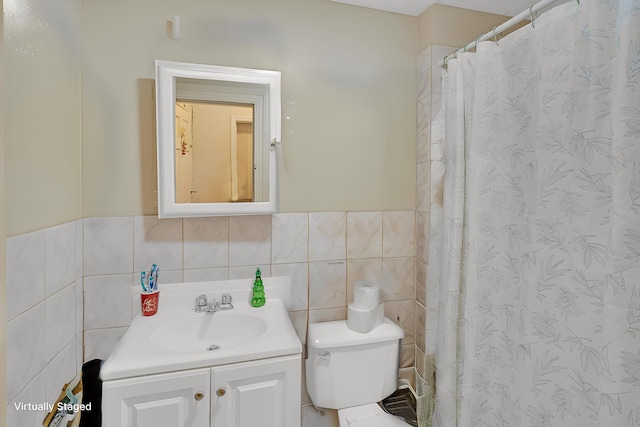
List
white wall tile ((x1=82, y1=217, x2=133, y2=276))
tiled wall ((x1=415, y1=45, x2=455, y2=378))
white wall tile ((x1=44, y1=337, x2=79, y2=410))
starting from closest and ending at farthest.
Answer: white wall tile ((x1=44, y1=337, x2=79, y2=410))
white wall tile ((x1=82, y1=217, x2=133, y2=276))
tiled wall ((x1=415, y1=45, x2=455, y2=378))

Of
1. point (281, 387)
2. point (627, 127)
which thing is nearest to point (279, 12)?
point (627, 127)

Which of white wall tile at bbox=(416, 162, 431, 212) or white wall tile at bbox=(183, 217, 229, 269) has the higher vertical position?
white wall tile at bbox=(416, 162, 431, 212)

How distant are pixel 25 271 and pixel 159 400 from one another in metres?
0.55

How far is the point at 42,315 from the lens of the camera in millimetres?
1028

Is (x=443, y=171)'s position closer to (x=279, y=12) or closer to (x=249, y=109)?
(x=249, y=109)

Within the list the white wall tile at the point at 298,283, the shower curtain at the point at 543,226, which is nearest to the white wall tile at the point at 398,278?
the shower curtain at the point at 543,226

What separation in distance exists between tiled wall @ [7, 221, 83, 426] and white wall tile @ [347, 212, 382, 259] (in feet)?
3.74

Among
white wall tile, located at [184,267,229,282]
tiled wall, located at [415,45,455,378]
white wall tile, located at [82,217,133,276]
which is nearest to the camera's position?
white wall tile, located at [82,217,133,276]

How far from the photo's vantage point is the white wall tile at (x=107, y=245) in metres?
1.34

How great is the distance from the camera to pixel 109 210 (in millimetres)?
1348

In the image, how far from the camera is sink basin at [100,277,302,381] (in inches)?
41.3

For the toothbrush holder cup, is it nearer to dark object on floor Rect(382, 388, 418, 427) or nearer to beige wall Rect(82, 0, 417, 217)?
beige wall Rect(82, 0, 417, 217)

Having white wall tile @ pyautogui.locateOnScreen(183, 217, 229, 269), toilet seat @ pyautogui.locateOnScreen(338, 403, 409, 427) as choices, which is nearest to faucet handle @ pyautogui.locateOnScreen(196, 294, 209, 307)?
white wall tile @ pyautogui.locateOnScreen(183, 217, 229, 269)

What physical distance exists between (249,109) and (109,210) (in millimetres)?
709
